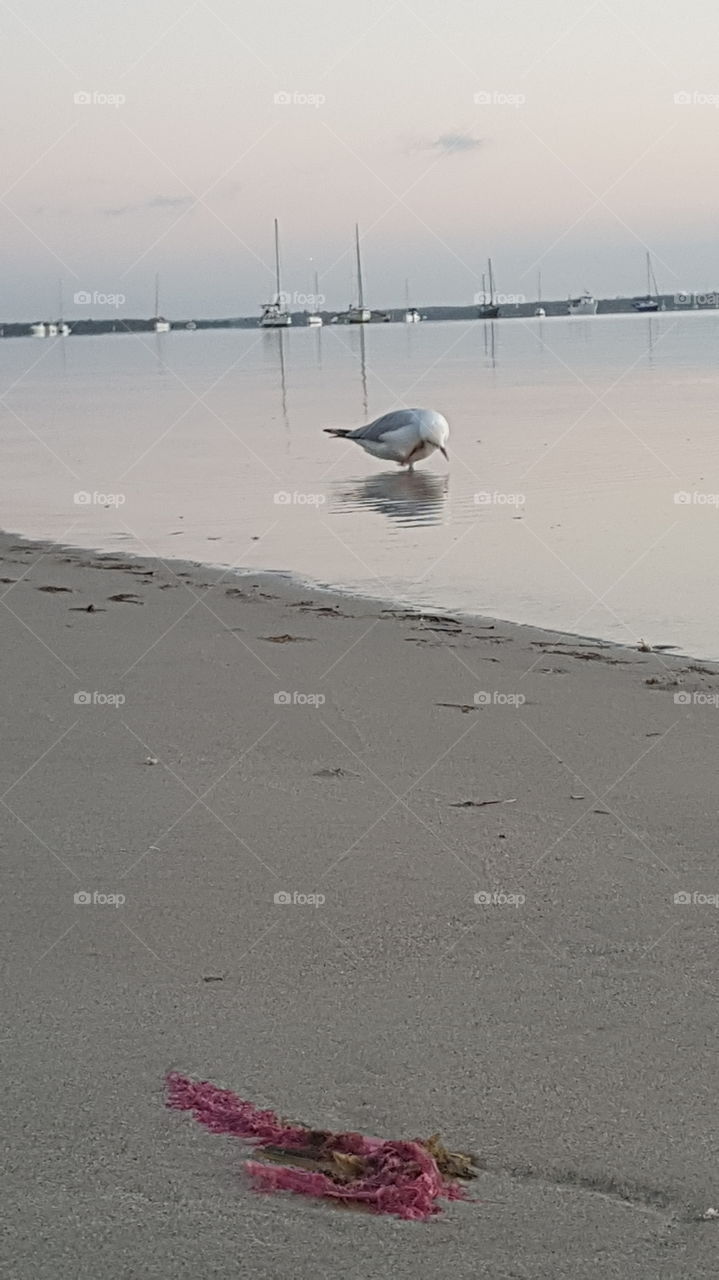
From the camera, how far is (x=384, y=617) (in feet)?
32.9


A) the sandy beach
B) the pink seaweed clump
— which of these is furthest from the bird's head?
the pink seaweed clump

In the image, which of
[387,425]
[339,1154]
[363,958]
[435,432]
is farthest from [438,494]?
[339,1154]

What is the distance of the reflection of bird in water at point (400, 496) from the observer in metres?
15.7

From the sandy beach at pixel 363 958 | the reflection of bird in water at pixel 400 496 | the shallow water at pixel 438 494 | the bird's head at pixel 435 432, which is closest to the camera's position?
the sandy beach at pixel 363 958

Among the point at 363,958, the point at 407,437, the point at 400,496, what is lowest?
the point at 363,958

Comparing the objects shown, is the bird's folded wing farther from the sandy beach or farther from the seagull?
the sandy beach

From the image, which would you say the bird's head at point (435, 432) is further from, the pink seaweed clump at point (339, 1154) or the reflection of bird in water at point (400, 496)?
the pink seaweed clump at point (339, 1154)

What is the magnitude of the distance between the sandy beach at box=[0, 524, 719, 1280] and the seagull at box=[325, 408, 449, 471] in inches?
473

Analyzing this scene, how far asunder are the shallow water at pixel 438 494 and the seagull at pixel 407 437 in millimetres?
403

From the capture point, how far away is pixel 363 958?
13.8ft

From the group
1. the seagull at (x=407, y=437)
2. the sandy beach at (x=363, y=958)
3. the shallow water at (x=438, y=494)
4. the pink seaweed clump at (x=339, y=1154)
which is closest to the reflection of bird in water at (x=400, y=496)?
the shallow water at (x=438, y=494)

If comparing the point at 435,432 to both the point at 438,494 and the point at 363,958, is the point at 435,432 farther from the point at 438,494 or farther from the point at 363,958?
the point at 363,958

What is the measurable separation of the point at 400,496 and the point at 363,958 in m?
13.4

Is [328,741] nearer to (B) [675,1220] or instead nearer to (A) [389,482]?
(B) [675,1220]
